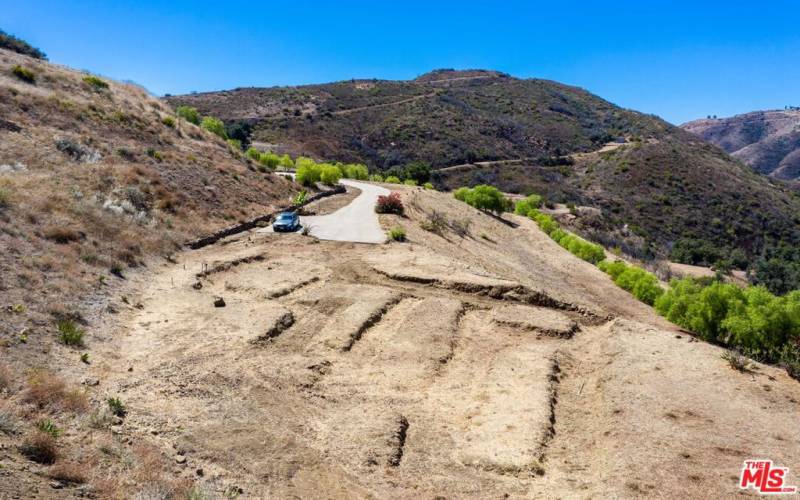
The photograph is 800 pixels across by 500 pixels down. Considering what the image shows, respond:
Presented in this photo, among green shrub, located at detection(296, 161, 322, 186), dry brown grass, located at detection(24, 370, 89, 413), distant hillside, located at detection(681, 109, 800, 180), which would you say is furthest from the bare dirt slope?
distant hillside, located at detection(681, 109, 800, 180)

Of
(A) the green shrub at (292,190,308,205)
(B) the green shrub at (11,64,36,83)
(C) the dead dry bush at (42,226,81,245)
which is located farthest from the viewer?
(A) the green shrub at (292,190,308,205)

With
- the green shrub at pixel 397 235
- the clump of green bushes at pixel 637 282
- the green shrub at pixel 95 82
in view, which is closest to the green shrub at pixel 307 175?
the green shrub at pixel 95 82

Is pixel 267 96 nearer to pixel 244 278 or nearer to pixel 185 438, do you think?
pixel 244 278

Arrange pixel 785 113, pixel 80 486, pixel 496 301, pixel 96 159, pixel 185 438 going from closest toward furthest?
pixel 80 486 → pixel 185 438 → pixel 496 301 → pixel 96 159 → pixel 785 113

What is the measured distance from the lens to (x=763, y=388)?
10.7m

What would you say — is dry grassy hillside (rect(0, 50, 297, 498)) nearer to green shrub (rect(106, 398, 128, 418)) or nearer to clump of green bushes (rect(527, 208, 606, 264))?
green shrub (rect(106, 398, 128, 418))

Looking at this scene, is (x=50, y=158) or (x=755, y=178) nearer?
(x=50, y=158)

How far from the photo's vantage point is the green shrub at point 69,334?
10688 mm

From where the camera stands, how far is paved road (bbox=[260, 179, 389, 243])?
24.8m

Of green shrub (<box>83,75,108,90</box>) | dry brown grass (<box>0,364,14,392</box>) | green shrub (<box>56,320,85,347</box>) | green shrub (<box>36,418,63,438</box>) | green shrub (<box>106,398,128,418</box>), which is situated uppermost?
green shrub (<box>83,75,108,90</box>)

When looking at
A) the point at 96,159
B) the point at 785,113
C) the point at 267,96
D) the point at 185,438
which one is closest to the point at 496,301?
the point at 185,438

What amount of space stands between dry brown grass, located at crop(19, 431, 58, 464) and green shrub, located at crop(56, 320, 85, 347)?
15.7 ft

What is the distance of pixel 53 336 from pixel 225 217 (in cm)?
1612

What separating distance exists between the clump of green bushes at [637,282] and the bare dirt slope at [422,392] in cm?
882
